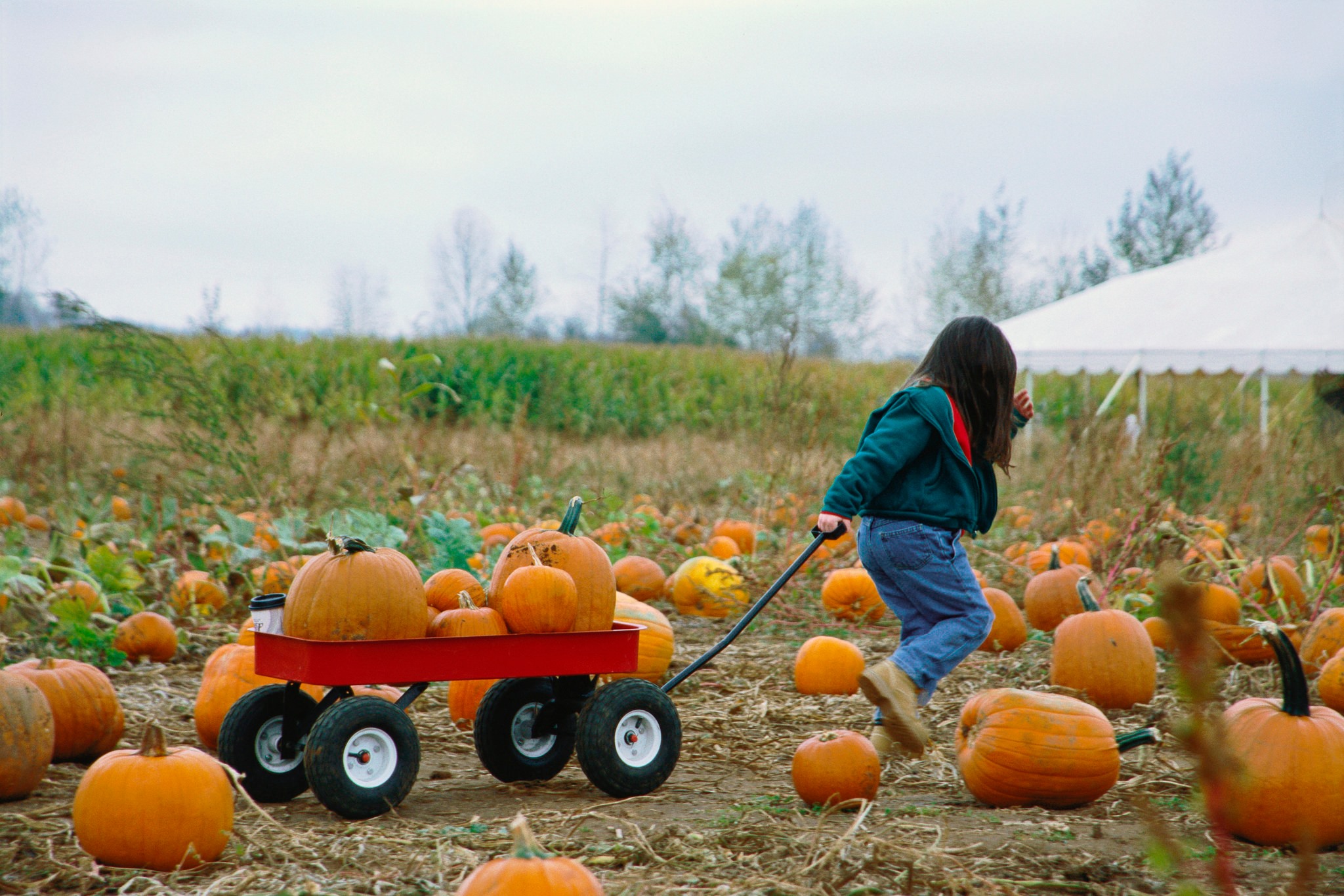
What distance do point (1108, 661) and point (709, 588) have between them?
91.9 inches

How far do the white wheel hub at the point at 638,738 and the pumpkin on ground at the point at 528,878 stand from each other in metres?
1.35

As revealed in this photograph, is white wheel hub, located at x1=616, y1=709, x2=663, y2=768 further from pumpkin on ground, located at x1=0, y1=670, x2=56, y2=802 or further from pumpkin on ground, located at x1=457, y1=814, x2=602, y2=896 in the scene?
pumpkin on ground, located at x1=0, y1=670, x2=56, y2=802

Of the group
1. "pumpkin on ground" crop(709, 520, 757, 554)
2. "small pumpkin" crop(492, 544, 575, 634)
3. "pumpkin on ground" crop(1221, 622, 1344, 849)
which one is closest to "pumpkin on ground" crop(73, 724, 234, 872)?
"small pumpkin" crop(492, 544, 575, 634)

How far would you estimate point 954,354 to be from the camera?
370cm

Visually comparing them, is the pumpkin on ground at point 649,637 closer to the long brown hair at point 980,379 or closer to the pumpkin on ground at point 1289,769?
the long brown hair at point 980,379

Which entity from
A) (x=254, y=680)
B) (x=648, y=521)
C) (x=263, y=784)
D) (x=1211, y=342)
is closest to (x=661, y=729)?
(x=263, y=784)

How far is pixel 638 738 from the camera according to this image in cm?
317

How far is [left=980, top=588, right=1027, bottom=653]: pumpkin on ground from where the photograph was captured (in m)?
4.93

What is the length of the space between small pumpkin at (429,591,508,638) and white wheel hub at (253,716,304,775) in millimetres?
512

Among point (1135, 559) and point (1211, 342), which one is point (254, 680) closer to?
point (1135, 559)

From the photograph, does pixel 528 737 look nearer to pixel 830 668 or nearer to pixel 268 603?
pixel 268 603

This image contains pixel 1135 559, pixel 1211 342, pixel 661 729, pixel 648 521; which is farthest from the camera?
pixel 1211 342

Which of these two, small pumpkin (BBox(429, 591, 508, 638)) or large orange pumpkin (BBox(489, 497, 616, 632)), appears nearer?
small pumpkin (BBox(429, 591, 508, 638))

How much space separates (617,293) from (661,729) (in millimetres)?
32048
